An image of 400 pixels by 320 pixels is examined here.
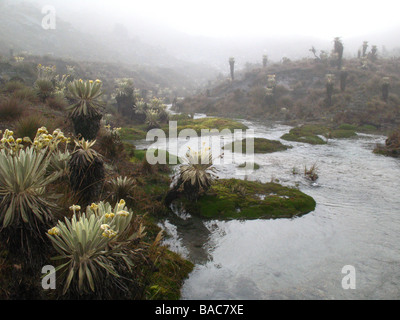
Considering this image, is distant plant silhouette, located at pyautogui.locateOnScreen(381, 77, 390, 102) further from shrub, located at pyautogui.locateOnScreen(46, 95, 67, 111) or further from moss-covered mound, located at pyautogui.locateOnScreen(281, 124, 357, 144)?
shrub, located at pyautogui.locateOnScreen(46, 95, 67, 111)

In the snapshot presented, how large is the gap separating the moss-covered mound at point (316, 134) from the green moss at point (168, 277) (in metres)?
13.0

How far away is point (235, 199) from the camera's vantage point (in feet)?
26.0

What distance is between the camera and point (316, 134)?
18094 millimetres

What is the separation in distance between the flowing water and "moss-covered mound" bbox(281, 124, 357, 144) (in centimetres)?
653

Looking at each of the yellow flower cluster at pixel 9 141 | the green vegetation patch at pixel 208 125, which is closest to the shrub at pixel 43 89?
the green vegetation patch at pixel 208 125

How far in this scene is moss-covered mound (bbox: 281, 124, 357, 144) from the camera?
54.4 feet

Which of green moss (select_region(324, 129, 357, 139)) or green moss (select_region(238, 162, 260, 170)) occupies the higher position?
green moss (select_region(324, 129, 357, 139))

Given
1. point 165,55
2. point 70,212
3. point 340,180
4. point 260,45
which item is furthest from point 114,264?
point 260,45

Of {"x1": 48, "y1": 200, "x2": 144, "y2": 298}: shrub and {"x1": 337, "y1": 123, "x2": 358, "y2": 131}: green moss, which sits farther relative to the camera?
{"x1": 337, "y1": 123, "x2": 358, "y2": 131}: green moss

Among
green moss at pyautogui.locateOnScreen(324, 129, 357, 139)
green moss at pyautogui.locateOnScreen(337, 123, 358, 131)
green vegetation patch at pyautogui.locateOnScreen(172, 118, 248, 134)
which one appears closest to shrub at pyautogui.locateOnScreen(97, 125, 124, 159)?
green vegetation patch at pyautogui.locateOnScreen(172, 118, 248, 134)

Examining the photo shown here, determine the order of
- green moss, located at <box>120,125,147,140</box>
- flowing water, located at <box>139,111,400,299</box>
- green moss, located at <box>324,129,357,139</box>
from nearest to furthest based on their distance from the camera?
flowing water, located at <box>139,111,400,299</box> → green moss, located at <box>120,125,147,140</box> → green moss, located at <box>324,129,357,139</box>

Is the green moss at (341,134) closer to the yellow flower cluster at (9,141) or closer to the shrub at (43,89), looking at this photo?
the shrub at (43,89)

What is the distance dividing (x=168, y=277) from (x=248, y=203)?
369 centimetres

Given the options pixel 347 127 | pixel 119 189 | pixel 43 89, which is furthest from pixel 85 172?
pixel 347 127
